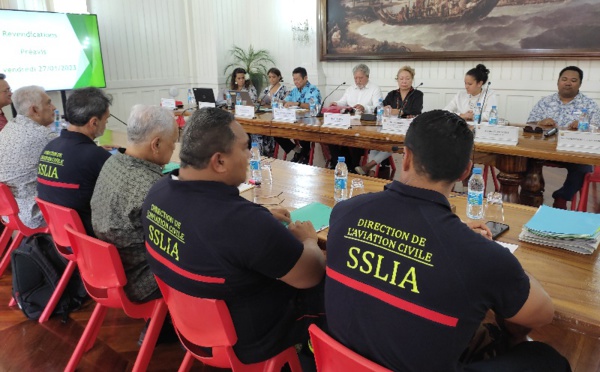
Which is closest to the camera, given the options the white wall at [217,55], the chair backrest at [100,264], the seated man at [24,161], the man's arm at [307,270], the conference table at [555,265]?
the conference table at [555,265]

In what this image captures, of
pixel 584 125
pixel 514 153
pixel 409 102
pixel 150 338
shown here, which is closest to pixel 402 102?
pixel 409 102

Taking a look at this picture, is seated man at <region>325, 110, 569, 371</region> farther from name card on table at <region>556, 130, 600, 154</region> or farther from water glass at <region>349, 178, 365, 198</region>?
name card on table at <region>556, 130, 600, 154</region>

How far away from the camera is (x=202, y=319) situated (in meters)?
1.20

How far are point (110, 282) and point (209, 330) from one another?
22.3 inches

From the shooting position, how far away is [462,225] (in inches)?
36.6

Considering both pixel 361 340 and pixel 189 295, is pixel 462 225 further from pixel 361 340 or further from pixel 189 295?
pixel 189 295

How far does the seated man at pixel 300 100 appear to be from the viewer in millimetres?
4941

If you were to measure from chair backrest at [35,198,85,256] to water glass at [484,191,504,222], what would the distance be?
5.13 ft

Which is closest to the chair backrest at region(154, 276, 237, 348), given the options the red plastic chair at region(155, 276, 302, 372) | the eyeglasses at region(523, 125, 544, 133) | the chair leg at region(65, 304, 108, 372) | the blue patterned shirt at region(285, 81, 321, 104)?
the red plastic chair at region(155, 276, 302, 372)

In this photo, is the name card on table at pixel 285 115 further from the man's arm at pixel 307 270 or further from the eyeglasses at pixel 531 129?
the man's arm at pixel 307 270

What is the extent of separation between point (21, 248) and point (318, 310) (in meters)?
1.70

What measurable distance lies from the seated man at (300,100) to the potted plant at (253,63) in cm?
165

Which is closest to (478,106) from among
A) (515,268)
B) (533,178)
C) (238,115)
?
(533,178)

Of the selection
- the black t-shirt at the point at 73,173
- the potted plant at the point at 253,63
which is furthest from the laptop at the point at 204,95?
the black t-shirt at the point at 73,173
